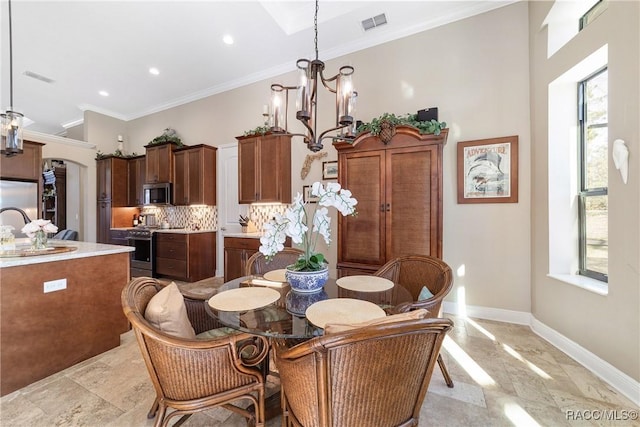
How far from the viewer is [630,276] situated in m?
1.80

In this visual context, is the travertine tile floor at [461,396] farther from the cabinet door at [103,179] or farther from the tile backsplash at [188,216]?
the cabinet door at [103,179]

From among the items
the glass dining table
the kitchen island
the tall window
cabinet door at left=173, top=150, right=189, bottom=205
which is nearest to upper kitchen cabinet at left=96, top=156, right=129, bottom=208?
cabinet door at left=173, top=150, right=189, bottom=205

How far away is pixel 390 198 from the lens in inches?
116

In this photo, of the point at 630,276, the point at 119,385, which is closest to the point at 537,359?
the point at 630,276

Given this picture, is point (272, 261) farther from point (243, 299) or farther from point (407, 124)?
point (407, 124)

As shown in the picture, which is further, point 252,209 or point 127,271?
point 252,209

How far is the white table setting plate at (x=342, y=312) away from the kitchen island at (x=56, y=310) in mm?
2202

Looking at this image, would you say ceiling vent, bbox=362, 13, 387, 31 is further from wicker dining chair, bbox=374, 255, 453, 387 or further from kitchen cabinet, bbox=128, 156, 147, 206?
kitchen cabinet, bbox=128, 156, 147, 206

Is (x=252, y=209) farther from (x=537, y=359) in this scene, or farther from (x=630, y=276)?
(x=630, y=276)

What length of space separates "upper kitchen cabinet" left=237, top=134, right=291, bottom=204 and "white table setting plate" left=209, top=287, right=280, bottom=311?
2.63 metres

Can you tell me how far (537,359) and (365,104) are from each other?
135 inches

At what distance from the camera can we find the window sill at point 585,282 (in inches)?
81.7

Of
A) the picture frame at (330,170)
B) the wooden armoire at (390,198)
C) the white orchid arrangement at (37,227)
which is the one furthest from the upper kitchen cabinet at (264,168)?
the white orchid arrangement at (37,227)

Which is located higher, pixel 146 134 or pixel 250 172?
pixel 146 134
